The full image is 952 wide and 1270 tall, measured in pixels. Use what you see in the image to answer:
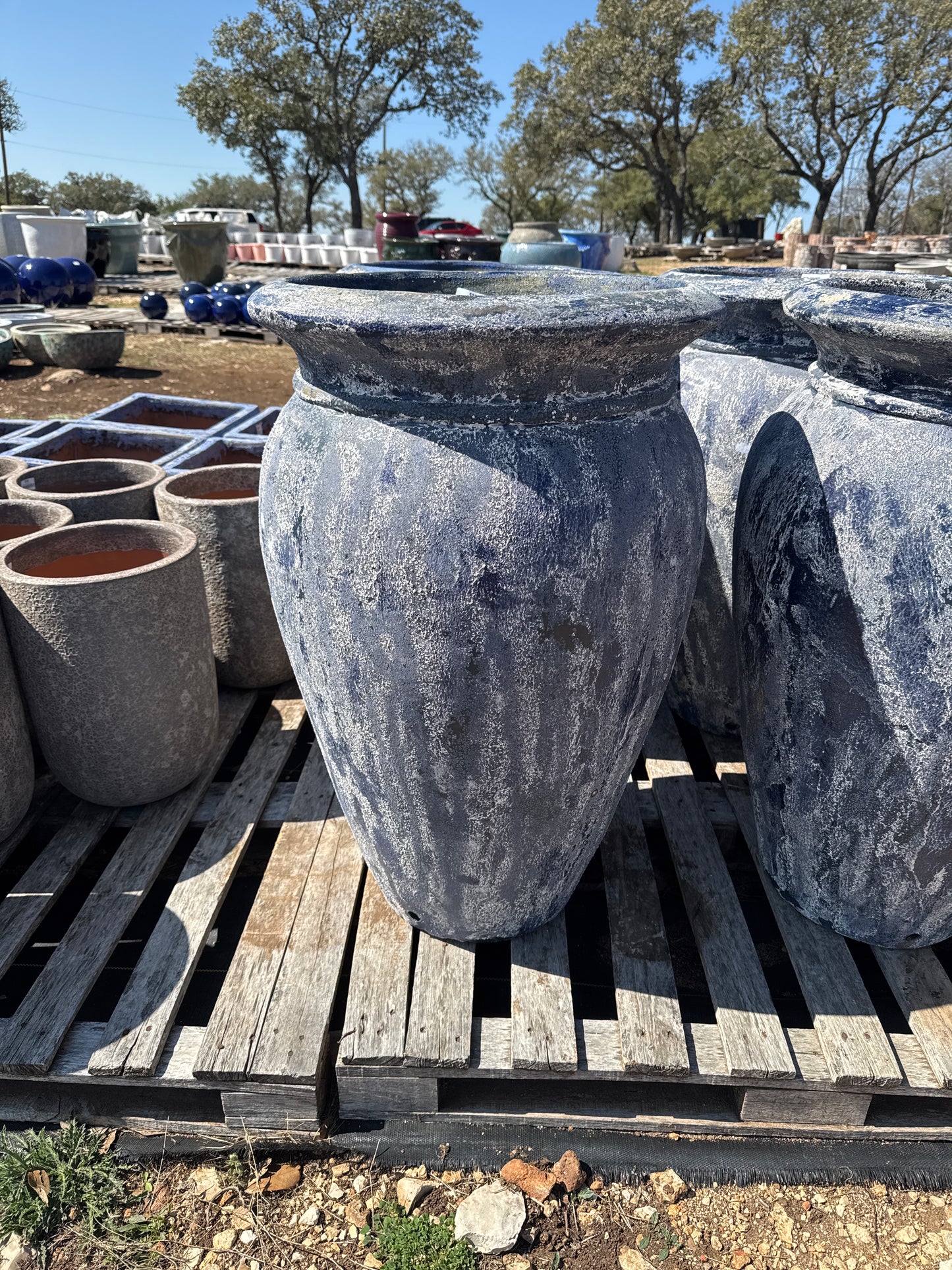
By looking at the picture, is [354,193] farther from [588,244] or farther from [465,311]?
[465,311]

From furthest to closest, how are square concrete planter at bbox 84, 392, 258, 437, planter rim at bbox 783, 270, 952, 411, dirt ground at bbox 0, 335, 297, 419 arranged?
dirt ground at bbox 0, 335, 297, 419 < square concrete planter at bbox 84, 392, 258, 437 < planter rim at bbox 783, 270, 952, 411

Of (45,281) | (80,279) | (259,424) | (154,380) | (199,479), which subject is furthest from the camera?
(80,279)

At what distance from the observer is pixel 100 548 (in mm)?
2043

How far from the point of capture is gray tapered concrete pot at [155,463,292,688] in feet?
7.00

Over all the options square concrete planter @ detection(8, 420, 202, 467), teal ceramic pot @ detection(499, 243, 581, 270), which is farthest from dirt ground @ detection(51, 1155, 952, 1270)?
teal ceramic pot @ detection(499, 243, 581, 270)

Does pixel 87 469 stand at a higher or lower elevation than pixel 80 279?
lower

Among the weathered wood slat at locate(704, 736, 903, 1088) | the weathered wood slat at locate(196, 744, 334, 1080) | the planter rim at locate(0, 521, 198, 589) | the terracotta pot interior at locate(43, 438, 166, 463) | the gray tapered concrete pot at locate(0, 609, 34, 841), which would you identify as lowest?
the weathered wood slat at locate(704, 736, 903, 1088)

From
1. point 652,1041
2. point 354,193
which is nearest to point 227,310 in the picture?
point 652,1041

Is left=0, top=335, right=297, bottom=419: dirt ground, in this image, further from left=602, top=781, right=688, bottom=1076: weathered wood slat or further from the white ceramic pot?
the white ceramic pot

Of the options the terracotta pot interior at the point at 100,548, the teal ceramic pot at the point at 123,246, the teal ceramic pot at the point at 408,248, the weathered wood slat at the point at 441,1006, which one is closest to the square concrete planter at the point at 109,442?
the terracotta pot interior at the point at 100,548

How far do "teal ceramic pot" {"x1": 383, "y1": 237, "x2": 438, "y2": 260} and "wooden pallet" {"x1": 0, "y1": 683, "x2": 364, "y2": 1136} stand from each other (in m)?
10.7

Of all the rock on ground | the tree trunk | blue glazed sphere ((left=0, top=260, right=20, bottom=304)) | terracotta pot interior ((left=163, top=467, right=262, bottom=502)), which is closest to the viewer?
the rock on ground

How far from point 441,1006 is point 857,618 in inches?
36.6

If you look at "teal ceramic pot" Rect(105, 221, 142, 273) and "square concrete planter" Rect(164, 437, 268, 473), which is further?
"teal ceramic pot" Rect(105, 221, 142, 273)
